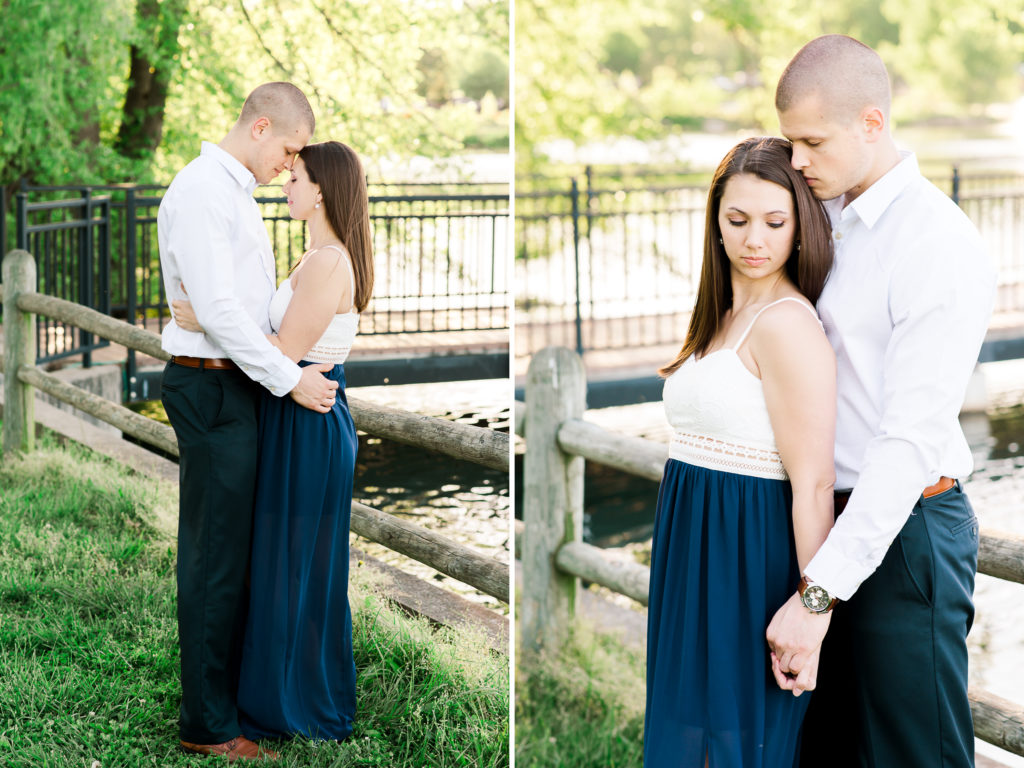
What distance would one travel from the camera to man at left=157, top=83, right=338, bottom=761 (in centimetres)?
261

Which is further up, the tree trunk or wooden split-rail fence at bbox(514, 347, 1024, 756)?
the tree trunk

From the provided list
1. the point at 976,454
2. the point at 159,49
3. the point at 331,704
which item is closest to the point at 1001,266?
the point at 976,454

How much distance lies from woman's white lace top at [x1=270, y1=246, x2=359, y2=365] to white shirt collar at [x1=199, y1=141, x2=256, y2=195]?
0.28m

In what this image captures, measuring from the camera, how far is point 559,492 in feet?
13.8

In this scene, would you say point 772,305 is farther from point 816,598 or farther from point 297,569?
point 297,569

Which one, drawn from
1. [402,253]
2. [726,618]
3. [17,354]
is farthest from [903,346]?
[402,253]

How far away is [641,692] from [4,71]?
24.7 ft

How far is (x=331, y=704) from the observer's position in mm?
3004

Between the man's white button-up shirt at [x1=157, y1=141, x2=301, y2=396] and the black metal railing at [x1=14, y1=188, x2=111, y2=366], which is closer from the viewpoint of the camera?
the man's white button-up shirt at [x1=157, y1=141, x2=301, y2=396]

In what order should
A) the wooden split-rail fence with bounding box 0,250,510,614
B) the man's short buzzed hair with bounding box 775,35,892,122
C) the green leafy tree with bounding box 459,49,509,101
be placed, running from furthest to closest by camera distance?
the green leafy tree with bounding box 459,49,509,101, the wooden split-rail fence with bounding box 0,250,510,614, the man's short buzzed hair with bounding box 775,35,892,122

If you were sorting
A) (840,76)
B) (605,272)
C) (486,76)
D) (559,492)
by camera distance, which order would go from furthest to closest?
(605,272) < (486,76) < (559,492) < (840,76)

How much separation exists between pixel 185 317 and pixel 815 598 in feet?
5.55

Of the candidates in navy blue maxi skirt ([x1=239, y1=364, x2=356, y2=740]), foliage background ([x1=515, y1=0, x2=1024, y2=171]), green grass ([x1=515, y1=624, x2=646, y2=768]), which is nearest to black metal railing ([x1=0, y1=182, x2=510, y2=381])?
foliage background ([x1=515, y1=0, x2=1024, y2=171])

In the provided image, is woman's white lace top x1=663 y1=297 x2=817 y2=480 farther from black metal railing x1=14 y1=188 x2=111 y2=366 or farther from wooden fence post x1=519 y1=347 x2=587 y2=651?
black metal railing x1=14 y1=188 x2=111 y2=366
